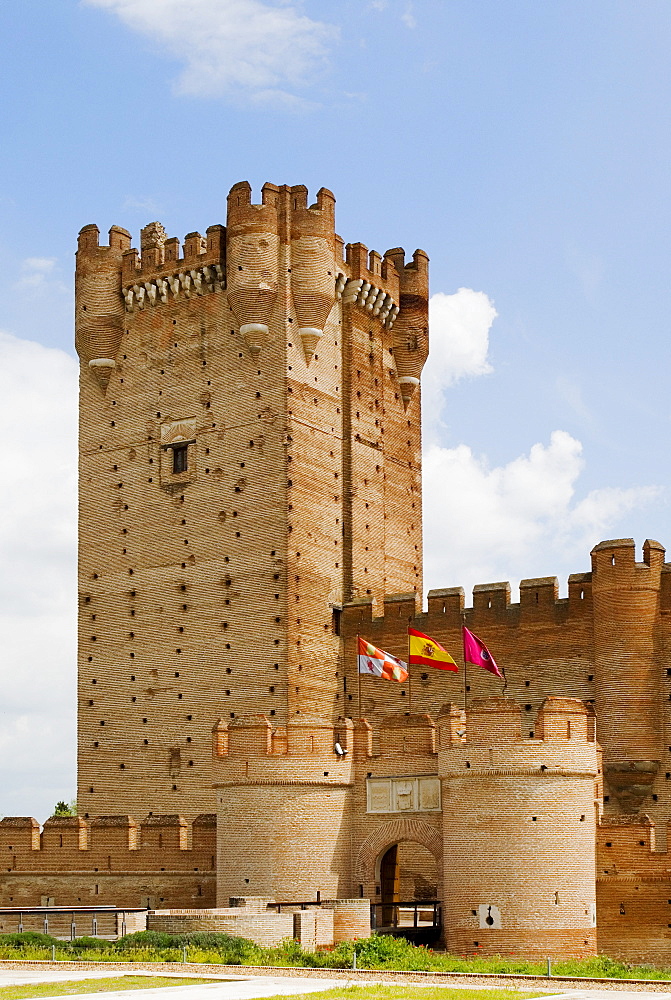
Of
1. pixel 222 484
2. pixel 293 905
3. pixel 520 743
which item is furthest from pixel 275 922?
pixel 222 484

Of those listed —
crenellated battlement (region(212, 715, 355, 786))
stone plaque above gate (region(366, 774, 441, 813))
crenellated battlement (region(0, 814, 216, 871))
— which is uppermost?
crenellated battlement (region(212, 715, 355, 786))

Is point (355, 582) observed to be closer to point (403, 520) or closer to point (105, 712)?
point (403, 520)

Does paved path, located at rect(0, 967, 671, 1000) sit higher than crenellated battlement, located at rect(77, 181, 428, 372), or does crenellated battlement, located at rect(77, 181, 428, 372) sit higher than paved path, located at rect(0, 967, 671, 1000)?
crenellated battlement, located at rect(77, 181, 428, 372)

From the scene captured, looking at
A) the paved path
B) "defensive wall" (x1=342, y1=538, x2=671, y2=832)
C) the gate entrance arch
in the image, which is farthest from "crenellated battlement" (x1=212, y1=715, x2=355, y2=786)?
the paved path

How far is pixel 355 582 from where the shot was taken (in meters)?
42.6

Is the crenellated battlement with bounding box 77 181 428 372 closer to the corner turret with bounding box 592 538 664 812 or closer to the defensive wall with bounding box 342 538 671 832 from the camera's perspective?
the defensive wall with bounding box 342 538 671 832

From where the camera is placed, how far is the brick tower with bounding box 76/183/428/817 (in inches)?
1603

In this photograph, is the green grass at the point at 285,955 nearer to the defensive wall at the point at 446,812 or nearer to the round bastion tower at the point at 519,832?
the round bastion tower at the point at 519,832

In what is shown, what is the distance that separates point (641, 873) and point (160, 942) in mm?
10316

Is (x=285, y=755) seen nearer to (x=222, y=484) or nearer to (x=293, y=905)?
(x=293, y=905)

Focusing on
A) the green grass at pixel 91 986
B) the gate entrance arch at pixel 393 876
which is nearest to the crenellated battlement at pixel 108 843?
the gate entrance arch at pixel 393 876

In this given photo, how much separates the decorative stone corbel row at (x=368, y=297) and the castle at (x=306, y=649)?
0.24ft

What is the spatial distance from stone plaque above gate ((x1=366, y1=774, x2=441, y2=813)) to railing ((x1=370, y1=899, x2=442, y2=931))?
1.89m

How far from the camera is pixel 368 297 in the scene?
44844 mm
